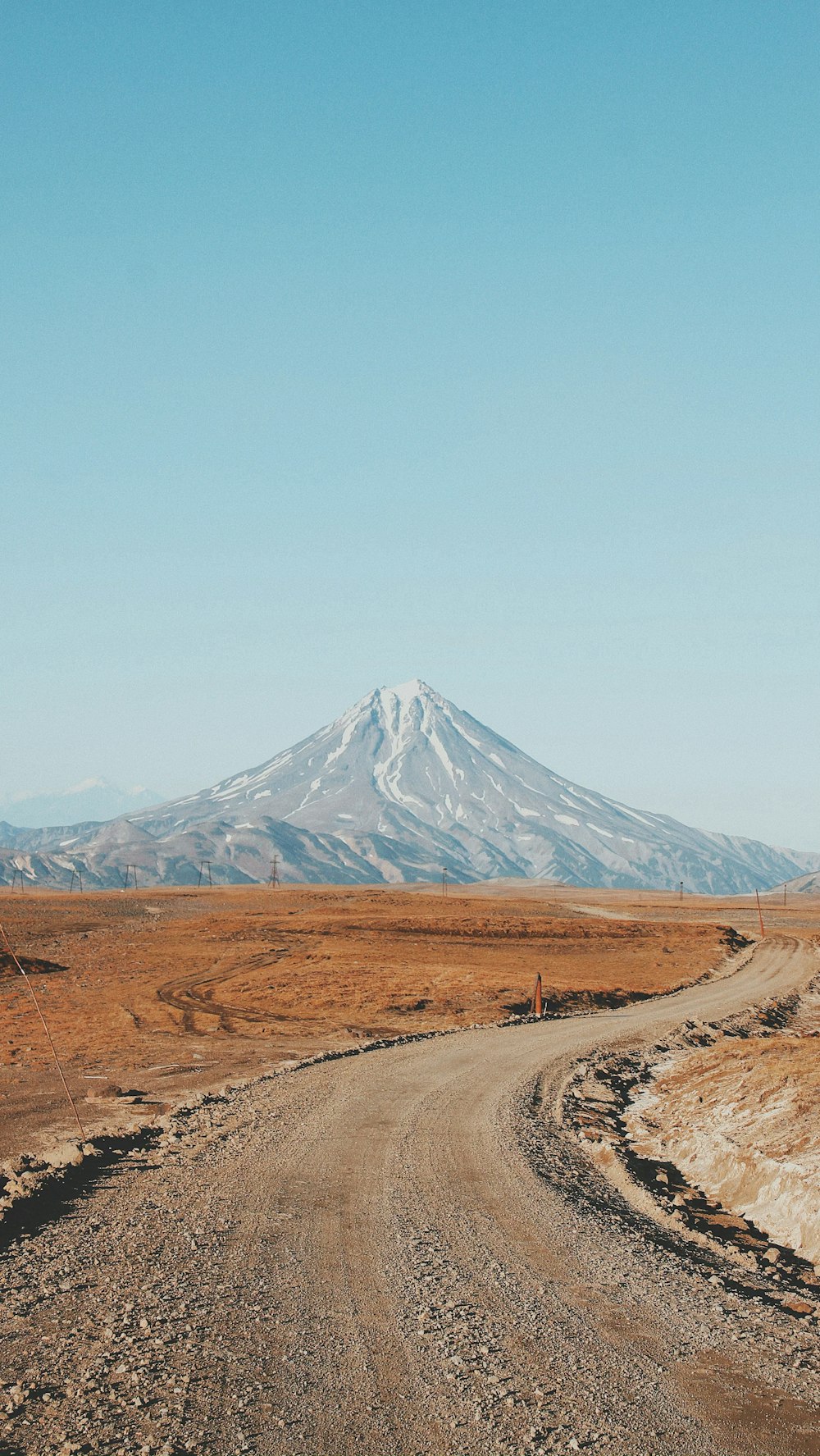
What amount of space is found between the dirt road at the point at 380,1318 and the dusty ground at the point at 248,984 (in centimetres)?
576

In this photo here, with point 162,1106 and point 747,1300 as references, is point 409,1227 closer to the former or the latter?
point 747,1300

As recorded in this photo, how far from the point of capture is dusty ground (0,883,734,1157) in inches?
937

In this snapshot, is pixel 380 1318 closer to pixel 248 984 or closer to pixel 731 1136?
pixel 731 1136

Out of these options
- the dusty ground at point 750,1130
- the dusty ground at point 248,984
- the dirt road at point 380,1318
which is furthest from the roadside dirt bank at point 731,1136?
the dusty ground at point 248,984

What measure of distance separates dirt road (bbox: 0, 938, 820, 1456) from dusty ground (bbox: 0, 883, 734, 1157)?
5.76 meters

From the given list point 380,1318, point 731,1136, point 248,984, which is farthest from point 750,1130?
point 248,984

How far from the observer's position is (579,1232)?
1225cm

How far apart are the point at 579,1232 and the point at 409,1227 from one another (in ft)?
6.70

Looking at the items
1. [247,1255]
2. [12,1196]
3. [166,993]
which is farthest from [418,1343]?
[166,993]

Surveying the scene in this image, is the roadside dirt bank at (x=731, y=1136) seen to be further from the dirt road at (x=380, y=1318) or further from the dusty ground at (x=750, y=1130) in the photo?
the dirt road at (x=380, y=1318)

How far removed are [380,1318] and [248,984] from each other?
35353 mm

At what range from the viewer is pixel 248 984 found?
4353cm

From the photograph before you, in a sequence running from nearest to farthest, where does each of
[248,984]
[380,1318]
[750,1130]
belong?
[380,1318], [750,1130], [248,984]

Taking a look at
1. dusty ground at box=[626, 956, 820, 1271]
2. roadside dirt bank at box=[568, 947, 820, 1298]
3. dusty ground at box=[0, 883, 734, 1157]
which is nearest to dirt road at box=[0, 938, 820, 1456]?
roadside dirt bank at box=[568, 947, 820, 1298]
